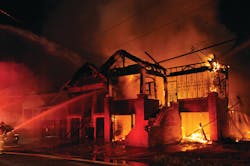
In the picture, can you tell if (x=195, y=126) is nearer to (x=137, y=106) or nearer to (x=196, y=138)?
(x=196, y=138)

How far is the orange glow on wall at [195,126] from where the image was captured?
911 inches

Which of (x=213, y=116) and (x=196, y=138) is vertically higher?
(x=213, y=116)

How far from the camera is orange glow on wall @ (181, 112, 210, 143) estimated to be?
75.9 feet

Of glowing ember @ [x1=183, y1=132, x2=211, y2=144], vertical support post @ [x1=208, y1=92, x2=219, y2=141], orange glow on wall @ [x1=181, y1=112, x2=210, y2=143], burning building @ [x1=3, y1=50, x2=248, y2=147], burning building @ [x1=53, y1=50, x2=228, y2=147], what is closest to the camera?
vertical support post @ [x1=208, y1=92, x2=219, y2=141]

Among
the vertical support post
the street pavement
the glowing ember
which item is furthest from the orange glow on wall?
the street pavement

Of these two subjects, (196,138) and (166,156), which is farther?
(196,138)

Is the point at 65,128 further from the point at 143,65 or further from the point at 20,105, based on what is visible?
the point at 143,65

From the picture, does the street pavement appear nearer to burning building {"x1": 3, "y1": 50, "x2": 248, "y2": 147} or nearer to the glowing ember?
the glowing ember

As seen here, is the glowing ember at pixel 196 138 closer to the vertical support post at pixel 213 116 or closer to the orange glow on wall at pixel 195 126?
the orange glow on wall at pixel 195 126

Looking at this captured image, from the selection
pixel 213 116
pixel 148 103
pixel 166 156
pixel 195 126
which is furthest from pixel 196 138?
pixel 166 156

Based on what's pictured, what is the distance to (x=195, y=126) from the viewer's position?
80.2ft

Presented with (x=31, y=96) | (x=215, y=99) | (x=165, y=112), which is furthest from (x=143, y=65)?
(x=31, y=96)

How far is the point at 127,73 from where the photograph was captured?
25594mm

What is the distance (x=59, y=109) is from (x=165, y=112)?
14914 millimetres
